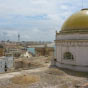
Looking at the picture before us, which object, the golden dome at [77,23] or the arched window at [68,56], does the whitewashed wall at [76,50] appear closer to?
the arched window at [68,56]

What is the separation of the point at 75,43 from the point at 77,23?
290 cm

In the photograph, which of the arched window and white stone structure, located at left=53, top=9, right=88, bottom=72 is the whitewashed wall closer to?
white stone structure, located at left=53, top=9, right=88, bottom=72

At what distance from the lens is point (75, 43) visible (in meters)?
22.2

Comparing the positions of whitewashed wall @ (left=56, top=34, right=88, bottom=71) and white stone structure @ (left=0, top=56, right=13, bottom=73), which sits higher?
whitewashed wall @ (left=56, top=34, right=88, bottom=71)

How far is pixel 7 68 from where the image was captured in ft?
97.1

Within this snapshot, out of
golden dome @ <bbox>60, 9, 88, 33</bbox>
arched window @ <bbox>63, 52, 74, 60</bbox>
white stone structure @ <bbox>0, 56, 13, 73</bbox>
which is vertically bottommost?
white stone structure @ <bbox>0, 56, 13, 73</bbox>

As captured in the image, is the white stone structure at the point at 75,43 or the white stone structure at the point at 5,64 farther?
the white stone structure at the point at 5,64

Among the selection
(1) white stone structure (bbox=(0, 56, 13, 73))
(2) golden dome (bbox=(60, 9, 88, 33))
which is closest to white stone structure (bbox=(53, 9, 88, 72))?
(2) golden dome (bbox=(60, 9, 88, 33))

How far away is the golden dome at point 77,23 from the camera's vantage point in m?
22.2

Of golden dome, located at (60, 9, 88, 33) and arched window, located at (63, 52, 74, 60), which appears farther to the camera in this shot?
arched window, located at (63, 52, 74, 60)

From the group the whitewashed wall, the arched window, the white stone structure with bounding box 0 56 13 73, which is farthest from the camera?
the white stone structure with bounding box 0 56 13 73

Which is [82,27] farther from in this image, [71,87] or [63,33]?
[71,87]

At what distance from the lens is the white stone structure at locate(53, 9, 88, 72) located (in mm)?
21828

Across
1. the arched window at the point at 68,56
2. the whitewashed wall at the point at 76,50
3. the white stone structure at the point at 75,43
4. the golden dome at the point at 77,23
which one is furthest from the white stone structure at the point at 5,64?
the golden dome at the point at 77,23
